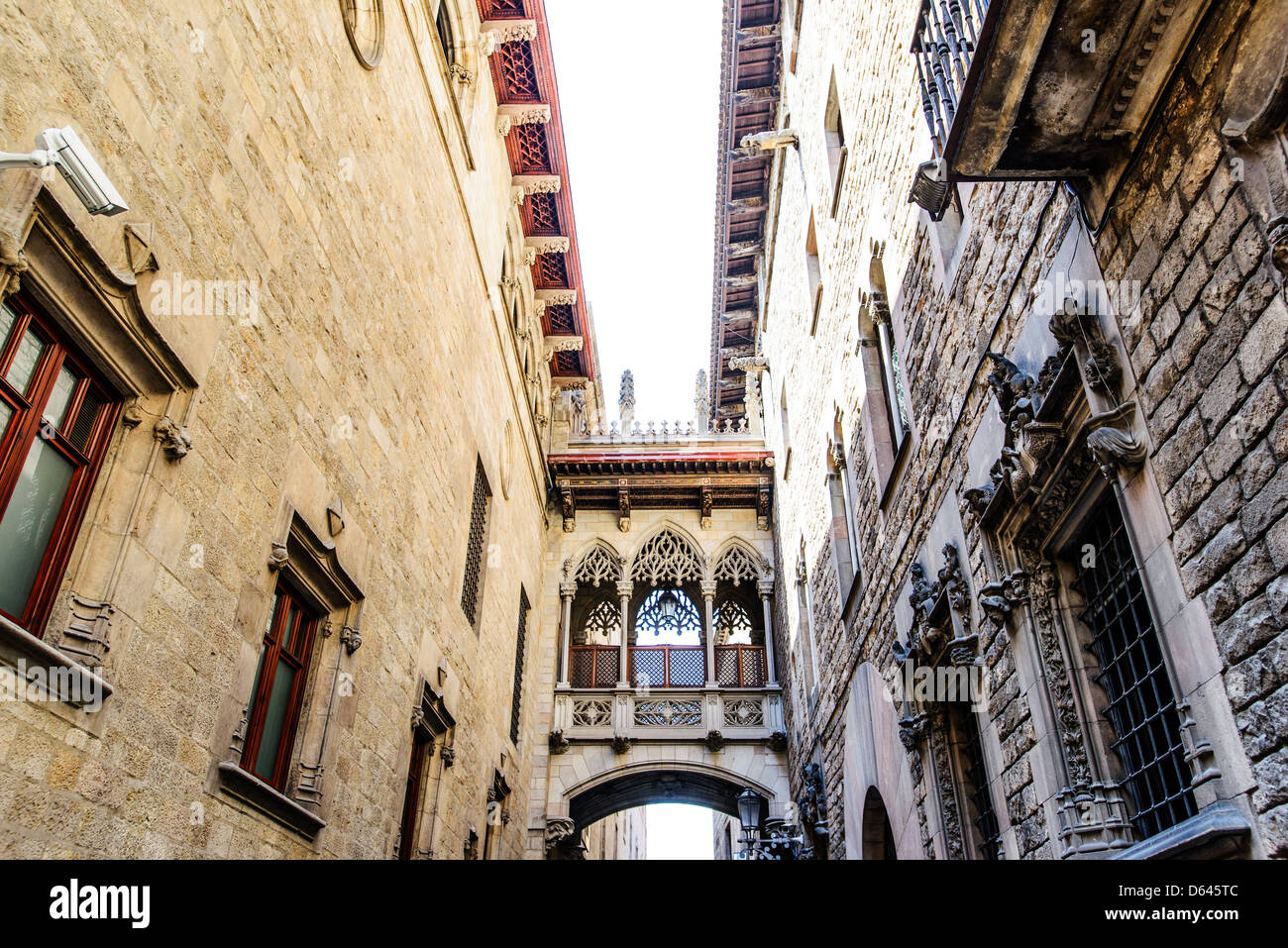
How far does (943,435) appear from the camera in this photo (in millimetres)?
6770

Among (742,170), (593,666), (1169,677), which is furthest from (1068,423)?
(593,666)

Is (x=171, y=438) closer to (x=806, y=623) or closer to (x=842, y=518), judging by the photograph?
(x=842, y=518)

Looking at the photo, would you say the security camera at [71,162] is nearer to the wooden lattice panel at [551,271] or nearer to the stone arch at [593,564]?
the wooden lattice panel at [551,271]

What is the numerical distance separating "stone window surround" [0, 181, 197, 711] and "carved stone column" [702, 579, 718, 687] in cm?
1350

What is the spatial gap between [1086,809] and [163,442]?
4.98 meters

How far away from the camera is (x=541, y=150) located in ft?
51.4

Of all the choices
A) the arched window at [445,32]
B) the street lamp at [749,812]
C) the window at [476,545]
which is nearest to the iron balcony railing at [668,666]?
the street lamp at [749,812]

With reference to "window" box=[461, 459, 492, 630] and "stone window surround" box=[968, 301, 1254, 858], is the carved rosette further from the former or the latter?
"window" box=[461, 459, 492, 630]

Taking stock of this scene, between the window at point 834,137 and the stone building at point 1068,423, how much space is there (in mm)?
748

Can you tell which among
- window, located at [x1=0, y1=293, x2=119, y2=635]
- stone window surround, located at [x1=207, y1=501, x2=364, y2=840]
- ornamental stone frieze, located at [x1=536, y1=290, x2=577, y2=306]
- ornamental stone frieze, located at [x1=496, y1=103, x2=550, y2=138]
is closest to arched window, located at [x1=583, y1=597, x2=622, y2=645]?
ornamental stone frieze, located at [x1=536, y1=290, x2=577, y2=306]

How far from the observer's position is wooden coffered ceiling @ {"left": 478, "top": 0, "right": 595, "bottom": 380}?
46.2 feet

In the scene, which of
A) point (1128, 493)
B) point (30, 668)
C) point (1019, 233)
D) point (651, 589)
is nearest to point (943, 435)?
point (1019, 233)

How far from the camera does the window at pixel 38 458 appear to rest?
394cm

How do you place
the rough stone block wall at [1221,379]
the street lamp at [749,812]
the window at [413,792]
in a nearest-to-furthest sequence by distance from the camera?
1. the rough stone block wall at [1221,379]
2. the window at [413,792]
3. the street lamp at [749,812]
